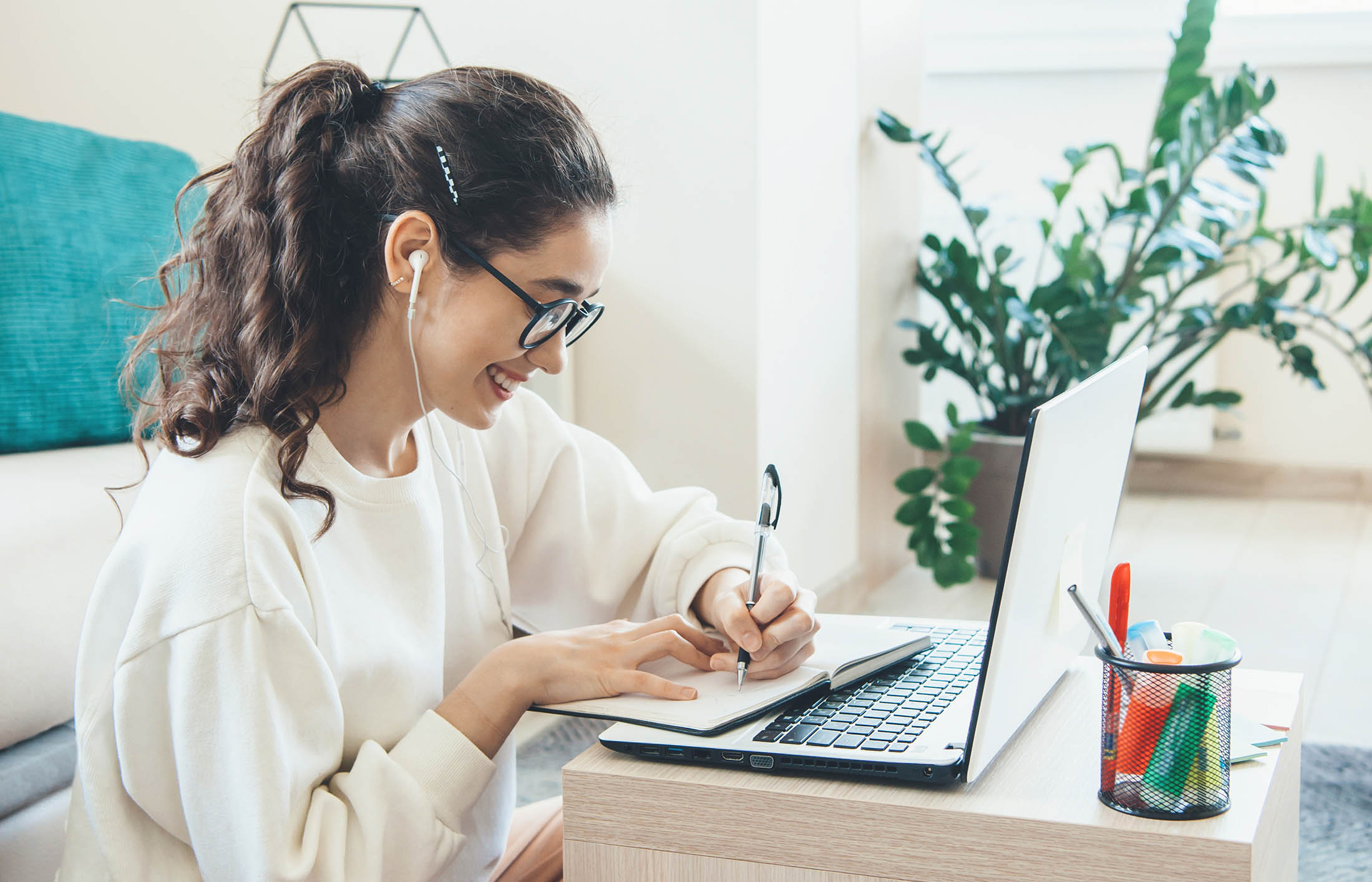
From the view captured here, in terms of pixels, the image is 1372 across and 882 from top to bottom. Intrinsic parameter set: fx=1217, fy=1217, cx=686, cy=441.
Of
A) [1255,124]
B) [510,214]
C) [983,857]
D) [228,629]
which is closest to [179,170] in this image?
[510,214]

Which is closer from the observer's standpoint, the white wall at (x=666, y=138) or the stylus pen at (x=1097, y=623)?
the stylus pen at (x=1097, y=623)

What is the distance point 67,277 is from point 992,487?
202 cm

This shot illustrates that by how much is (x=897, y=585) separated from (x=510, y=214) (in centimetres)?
218

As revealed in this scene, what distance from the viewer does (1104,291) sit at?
8.93ft

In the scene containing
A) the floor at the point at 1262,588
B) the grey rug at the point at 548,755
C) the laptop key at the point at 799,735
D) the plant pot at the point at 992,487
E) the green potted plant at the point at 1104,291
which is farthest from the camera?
the plant pot at the point at 992,487

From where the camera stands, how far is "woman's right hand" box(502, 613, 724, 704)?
→ 0.80 meters

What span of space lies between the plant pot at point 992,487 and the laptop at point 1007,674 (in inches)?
77.4

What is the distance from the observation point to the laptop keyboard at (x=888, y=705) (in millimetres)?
718

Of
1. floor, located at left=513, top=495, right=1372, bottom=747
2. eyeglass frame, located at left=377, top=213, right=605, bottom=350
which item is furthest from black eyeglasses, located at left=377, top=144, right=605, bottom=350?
floor, located at left=513, top=495, right=1372, bottom=747

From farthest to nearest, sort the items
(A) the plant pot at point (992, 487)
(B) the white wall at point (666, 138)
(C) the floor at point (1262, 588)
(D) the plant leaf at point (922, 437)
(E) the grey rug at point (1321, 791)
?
(A) the plant pot at point (992, 487), (D) the plant leaf at point (922, 437), (C) the floor at point (1262, 588), (B) the white wall at point (666, 138), (E) the grey rug at point (1321, 791)

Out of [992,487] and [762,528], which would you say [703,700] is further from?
[992,487]

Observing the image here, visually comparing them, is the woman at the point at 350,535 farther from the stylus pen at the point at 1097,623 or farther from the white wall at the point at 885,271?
the white wall at the point at 885,271

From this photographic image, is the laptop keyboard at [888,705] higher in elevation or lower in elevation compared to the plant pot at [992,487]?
higher

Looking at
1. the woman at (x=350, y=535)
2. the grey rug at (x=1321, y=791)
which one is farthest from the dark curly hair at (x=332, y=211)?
the grey rug at (x=1321, y=791)
